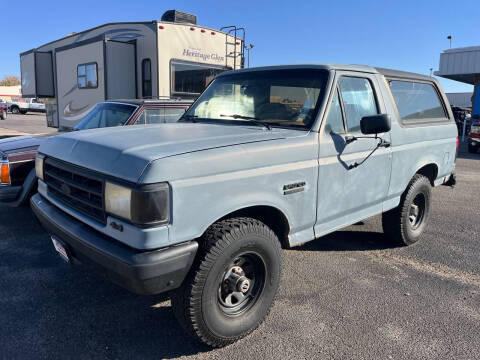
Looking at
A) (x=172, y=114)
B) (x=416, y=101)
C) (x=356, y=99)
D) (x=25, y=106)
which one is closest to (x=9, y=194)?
(x=172, y=114)

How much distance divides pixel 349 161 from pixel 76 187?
214cm

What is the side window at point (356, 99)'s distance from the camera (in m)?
3.46

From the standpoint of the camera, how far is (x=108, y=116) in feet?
19.5

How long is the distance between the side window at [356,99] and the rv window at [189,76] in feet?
18.6

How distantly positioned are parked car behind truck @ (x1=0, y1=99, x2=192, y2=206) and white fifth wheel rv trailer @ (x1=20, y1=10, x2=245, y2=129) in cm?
267

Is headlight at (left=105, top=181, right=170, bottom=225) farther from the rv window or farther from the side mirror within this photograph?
the rv window

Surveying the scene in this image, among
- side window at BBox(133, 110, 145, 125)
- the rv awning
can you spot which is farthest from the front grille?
the rv awning

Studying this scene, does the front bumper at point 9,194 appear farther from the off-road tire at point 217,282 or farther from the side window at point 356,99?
the side window at point 356,99

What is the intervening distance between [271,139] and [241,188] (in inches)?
20.4

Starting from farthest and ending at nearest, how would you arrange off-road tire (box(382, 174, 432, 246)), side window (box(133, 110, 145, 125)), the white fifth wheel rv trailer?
the white fifth wheel rv trailer → side window (box(133, 110, 145, 125)) → off-road tire (box(382, 174, 432, 246))

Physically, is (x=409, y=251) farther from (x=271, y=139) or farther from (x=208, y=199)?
(x=208, y=199)

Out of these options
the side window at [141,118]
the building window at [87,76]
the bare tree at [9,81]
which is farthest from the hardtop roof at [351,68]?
the bare tree at [9,81]

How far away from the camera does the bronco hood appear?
7.57ft

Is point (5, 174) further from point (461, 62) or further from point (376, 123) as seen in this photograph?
point (461, 62)
